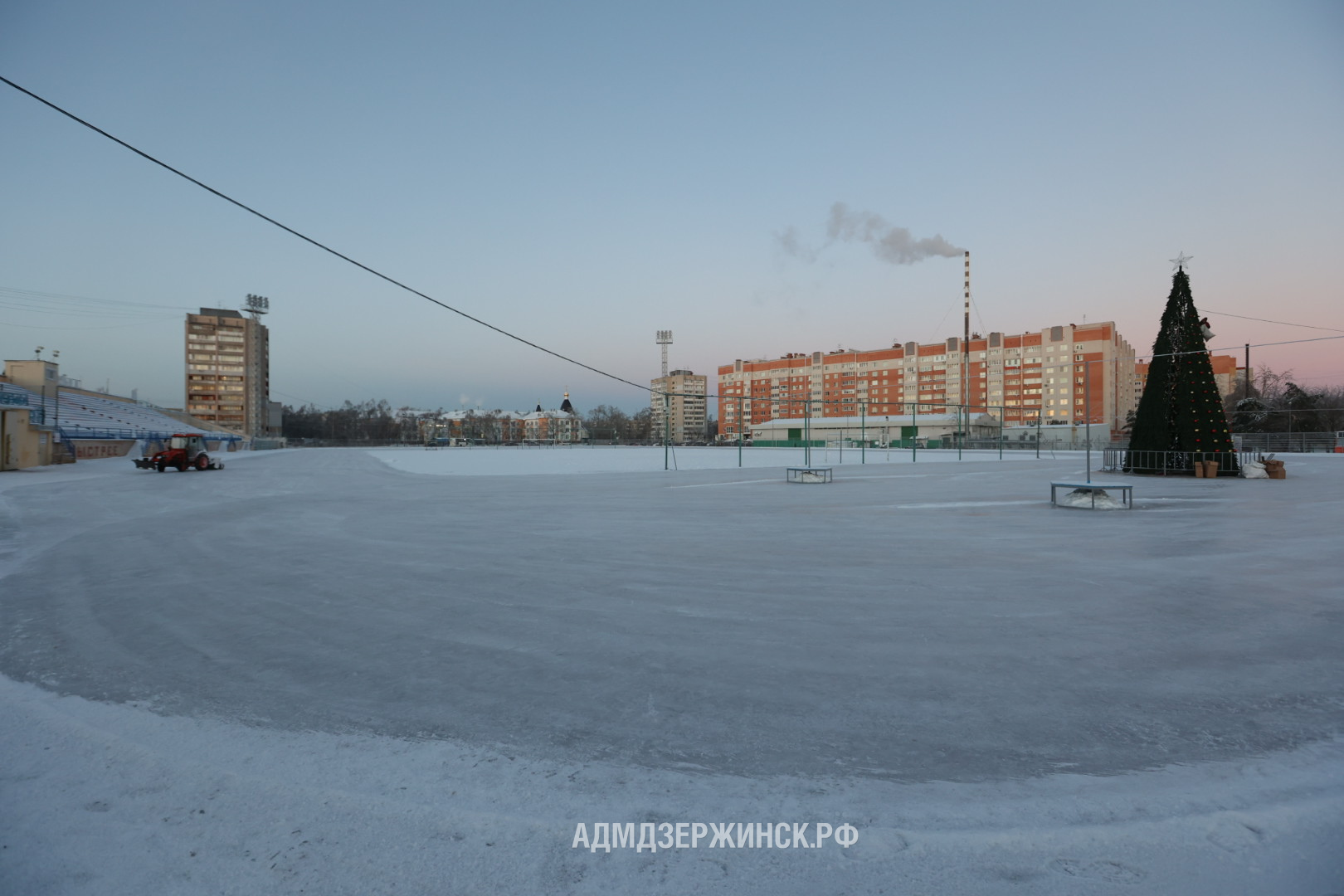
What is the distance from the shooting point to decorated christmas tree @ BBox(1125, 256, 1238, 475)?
72.6 ft

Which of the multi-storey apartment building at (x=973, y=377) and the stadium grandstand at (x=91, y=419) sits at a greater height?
the multi-storey apartment building at (x=973, y=377)

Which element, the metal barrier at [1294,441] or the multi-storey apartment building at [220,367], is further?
the multi-storey apartment building at [220,367]

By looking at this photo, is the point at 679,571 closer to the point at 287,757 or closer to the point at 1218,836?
the point at 287,757

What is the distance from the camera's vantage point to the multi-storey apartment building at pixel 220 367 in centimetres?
13138

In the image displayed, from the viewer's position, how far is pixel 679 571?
7.47 metres

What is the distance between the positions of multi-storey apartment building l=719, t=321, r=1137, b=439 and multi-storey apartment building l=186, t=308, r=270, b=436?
9236 cm

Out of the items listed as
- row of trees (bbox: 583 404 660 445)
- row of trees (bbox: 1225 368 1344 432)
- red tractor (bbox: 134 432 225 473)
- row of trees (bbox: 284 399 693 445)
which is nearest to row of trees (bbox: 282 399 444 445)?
row of trees (bbox: 284 399 693 445)

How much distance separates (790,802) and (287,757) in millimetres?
2295

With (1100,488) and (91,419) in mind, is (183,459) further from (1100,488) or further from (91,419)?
(1100,488)

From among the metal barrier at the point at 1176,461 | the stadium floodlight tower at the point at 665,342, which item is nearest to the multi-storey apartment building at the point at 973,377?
the stadium floodlight tower at the point at 665,342

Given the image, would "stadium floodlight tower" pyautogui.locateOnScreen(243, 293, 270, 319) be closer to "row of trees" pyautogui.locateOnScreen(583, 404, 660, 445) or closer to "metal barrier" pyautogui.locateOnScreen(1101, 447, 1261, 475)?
"row of trees" pyautogui.locateOnScreen(583, 404, 660, 445)

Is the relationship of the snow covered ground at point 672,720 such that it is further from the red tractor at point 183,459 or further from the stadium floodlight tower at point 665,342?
the stadium floodlight tower at point 665,342

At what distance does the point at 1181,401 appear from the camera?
73.6ft

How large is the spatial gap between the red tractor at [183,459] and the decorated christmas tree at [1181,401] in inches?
1451
